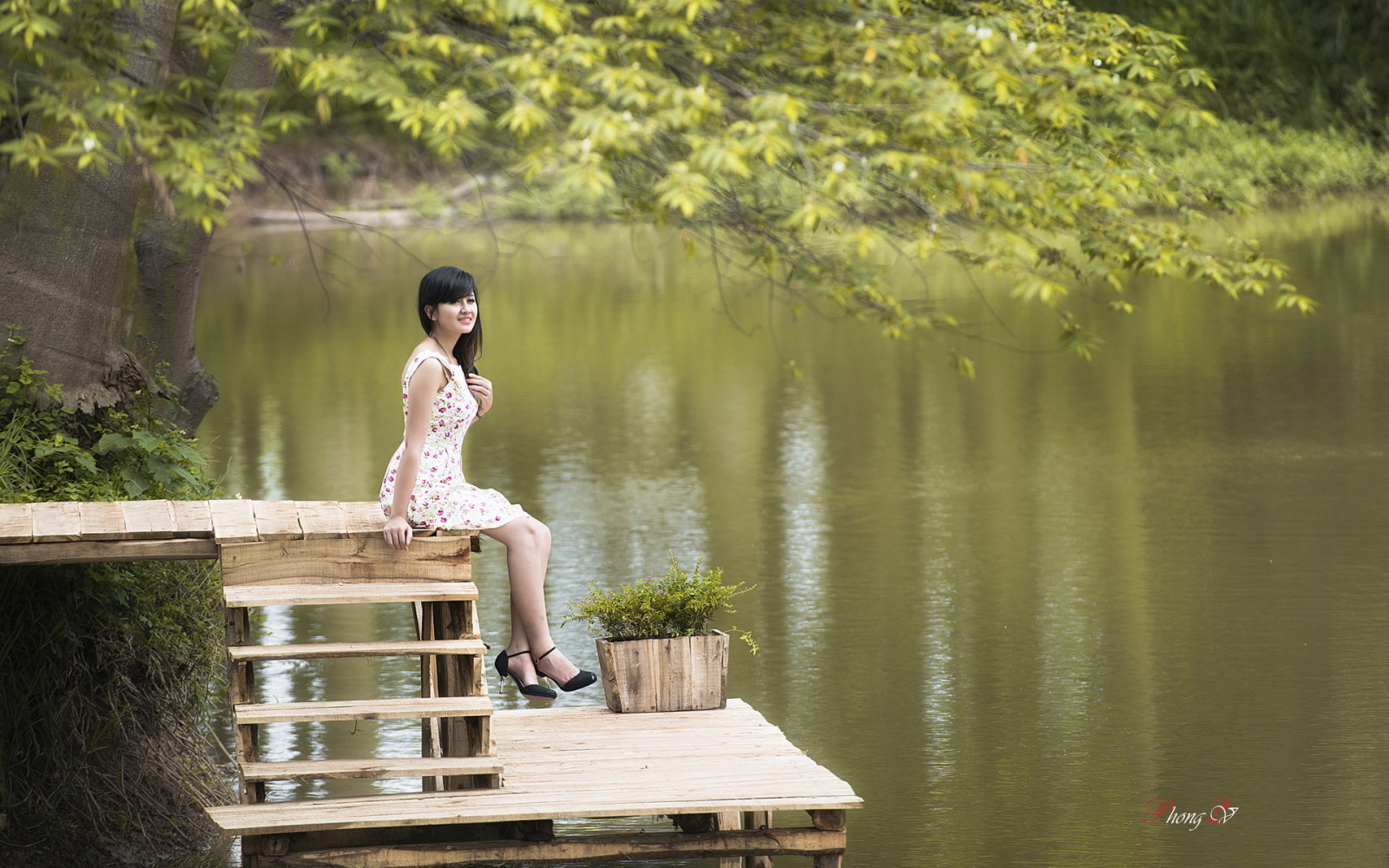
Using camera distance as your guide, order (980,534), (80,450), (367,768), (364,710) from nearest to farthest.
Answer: (367,768) → (364,710) → (80,450) → (980,534)

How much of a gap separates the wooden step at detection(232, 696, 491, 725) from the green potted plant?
1.26 meters

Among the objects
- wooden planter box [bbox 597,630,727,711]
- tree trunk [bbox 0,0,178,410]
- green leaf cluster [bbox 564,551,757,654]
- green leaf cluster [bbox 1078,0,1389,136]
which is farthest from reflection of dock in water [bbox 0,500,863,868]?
green leaf cluster [bbox 1078,0,1389,136]

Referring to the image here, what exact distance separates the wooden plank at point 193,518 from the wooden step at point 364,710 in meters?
0.73

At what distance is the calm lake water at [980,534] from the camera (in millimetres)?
7918

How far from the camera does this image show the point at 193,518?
6.36 metres

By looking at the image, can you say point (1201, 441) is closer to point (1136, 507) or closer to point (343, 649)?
point (1136, 507)

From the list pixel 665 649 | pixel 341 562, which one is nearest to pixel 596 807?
pixel 341 562

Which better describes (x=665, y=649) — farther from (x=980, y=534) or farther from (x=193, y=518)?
(x=980, y=534)

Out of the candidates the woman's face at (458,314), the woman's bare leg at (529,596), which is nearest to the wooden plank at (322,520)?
the woman's bare leg at (529,596)

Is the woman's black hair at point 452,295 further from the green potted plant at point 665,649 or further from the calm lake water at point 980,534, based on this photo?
the green potted plant at point 665,649

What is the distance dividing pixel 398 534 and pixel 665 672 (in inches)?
52.0

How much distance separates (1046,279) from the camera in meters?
6.88

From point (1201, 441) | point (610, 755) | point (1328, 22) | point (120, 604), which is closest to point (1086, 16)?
point (610, 755)

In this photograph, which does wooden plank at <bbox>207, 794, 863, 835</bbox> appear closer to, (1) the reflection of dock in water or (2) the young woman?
(1) the reflection of dock in water
